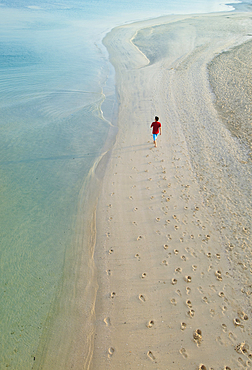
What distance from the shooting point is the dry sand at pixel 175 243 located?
5711 mm

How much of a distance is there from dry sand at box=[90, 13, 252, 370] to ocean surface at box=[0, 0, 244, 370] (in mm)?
1508

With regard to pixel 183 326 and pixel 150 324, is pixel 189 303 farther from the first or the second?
pixel 150 324

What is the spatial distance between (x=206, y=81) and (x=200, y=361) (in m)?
19.0

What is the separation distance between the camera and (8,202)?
9.96 meters

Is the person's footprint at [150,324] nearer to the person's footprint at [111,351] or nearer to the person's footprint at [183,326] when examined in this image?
the person's footprint at [183,326]

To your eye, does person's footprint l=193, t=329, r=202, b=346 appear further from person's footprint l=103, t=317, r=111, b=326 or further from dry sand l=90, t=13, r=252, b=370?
person's footprint l=103, t=317, r=111, b=326

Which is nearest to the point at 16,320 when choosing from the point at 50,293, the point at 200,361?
the point at 50,293

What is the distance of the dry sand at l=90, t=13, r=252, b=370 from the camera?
571 cm

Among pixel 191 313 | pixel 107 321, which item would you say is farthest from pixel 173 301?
pixel 107 321

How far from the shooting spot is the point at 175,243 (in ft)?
25.8

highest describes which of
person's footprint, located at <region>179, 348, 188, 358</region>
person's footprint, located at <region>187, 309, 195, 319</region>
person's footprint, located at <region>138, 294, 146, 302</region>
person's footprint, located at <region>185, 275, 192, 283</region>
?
person's footprint, located at <region>185, 275, 192, 283</region>

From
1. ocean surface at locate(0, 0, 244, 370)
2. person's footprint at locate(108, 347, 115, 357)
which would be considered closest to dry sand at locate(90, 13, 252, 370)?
person's footprint at locate(108, 347, 115, 357)

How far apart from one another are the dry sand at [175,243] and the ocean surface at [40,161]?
151 cm

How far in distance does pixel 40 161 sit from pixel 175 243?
25.7 ft
